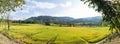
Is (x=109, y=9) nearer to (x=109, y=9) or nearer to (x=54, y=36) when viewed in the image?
(x=109, y=9)

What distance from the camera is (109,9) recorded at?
34.1m

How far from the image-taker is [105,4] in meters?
33.7

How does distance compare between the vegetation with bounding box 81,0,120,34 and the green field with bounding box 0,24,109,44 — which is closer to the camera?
the vegetation with bounding box 81,0,120,34

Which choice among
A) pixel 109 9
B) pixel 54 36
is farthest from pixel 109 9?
pixel 54 36

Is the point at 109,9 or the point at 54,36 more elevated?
the point at 109,9

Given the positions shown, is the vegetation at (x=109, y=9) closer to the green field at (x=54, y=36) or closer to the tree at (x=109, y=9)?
the tree at (x=109, y=9)

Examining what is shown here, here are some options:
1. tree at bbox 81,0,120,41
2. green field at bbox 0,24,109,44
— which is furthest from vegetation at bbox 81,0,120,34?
green field at bbox 0,24,109,44

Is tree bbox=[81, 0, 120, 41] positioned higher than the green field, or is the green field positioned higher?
tree bbox=[81, 0, 120, 41]

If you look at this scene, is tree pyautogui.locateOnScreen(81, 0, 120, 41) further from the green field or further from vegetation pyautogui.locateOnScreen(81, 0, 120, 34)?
the green field

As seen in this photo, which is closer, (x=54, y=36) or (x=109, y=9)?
(x=109, y=9)

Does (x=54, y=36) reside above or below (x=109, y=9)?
below

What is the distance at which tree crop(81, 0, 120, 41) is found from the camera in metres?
33.8

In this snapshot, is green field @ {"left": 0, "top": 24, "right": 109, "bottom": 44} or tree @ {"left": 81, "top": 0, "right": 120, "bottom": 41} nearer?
tree @ {"left": 81, "top": 0, "right": 120, "bottom": 41}

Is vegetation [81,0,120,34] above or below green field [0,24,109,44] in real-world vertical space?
above
